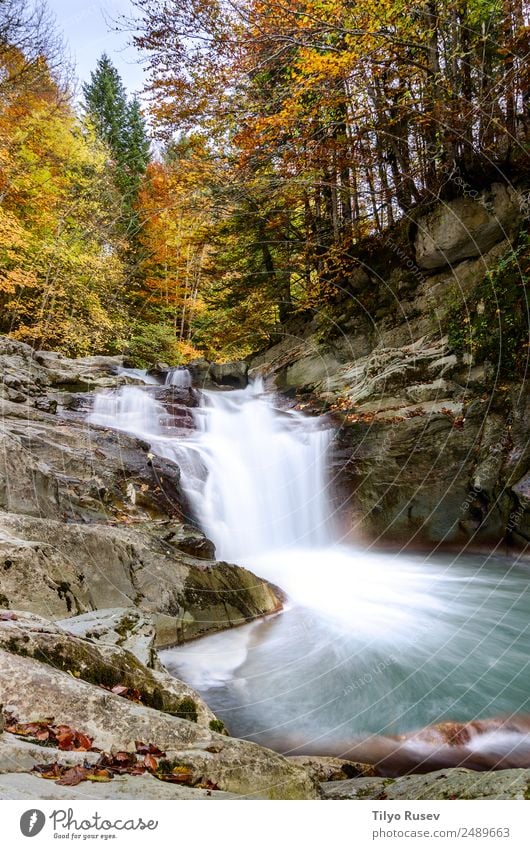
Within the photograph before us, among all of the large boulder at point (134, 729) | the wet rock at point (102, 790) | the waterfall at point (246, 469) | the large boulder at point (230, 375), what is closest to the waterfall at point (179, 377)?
the large boulder at point (230, 375)

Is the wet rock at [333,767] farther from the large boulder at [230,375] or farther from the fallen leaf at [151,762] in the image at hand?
the large boulder at [230,375]

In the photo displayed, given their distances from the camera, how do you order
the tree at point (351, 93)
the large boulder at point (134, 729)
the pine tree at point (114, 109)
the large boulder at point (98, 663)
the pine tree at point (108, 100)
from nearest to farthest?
the large boulder at point (134, 729)
the large boulder at point (98, 663)
the tree at point (351, 93)
the pine tree at point (114, 109)
the pine tree at point (108, 100)

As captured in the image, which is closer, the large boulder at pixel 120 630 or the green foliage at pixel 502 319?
the large boulder at pixel 120 630

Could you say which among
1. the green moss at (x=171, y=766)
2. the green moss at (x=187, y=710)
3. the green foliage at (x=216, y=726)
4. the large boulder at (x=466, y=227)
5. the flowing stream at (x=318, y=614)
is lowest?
the flowing stream at (x=318, y=614)

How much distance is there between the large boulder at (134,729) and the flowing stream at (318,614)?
5.56ft

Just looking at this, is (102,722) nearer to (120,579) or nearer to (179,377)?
(120,579)

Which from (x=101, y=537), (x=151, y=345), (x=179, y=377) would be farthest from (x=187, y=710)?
(x=151, y=345)

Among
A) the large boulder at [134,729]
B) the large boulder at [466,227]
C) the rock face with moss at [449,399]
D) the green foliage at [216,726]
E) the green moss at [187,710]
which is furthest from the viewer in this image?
the large boulder at [466,227]

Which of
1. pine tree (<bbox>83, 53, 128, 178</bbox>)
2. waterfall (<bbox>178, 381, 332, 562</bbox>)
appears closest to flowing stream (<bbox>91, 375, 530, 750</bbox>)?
waterfall (<bbox>178, 381, 332, 562</bbox>)

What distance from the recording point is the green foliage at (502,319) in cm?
773

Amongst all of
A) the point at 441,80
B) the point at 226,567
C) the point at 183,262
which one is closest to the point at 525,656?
the point at 226,567

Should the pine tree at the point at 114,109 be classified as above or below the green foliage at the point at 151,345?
above
